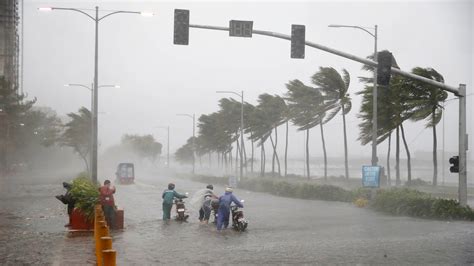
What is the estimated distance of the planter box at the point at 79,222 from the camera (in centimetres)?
1850

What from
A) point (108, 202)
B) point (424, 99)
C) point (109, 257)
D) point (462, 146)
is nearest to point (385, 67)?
point (462, 146)

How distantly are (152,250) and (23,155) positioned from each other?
9583cm

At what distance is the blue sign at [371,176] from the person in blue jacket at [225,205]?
10.7 meters

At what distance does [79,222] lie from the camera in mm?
18531

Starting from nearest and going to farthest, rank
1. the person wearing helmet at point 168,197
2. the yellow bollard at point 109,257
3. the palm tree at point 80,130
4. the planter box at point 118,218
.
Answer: the yellow bollard at point 109,257 < the planter box at point 118,218 < the person wearing helmet at point 168,197 < the palm tree at point 80,130

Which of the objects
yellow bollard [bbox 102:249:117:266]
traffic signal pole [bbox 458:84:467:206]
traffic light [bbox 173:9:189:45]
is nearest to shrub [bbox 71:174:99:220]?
traffic light [bbox 173:9:189:45]

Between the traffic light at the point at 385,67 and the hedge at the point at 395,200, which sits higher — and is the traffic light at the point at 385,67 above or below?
above

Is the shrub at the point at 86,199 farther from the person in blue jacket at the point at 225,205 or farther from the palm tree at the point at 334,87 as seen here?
the palm tree at the point at 334,87

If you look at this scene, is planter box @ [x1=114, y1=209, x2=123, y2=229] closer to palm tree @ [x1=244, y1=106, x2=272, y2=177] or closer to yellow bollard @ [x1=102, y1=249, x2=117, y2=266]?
yellow bollard @ [x1=102, y1=249, x2=117, y2=266]

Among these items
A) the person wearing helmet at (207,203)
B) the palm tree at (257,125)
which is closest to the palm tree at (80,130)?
the palm tree at (257,125)

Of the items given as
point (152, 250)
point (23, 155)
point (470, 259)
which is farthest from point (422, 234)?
point (23, 155)

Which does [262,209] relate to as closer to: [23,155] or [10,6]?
[10,6]

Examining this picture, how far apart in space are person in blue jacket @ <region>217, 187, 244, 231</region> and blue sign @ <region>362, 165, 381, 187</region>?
1067 cm

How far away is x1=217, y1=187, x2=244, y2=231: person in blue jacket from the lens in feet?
61.8
